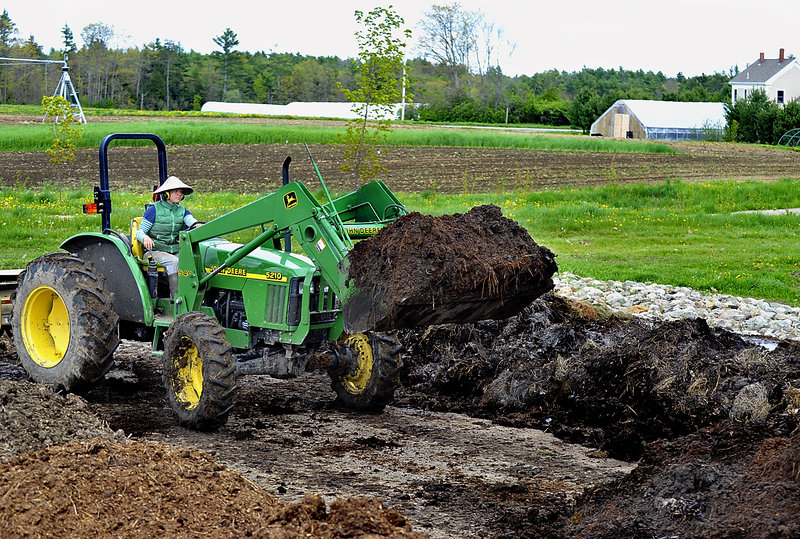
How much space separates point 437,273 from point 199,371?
7.71 ft

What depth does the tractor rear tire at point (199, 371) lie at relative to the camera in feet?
24.6

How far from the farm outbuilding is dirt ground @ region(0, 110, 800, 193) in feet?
59.3

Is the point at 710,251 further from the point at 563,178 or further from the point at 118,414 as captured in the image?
the point at 563,178

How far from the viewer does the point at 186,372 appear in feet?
26.1

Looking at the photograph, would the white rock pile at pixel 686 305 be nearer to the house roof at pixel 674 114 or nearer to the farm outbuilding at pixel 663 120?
the farm outbuilding at pixel 663 120

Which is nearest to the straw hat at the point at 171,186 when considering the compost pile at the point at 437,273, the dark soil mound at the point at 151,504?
the compost pile at the point at 437,273

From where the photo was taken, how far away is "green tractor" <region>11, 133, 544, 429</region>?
24.8ft

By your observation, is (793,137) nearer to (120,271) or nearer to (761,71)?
(761,71)

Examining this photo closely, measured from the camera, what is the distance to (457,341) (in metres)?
10.2

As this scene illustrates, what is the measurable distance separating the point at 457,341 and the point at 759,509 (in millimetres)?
5576

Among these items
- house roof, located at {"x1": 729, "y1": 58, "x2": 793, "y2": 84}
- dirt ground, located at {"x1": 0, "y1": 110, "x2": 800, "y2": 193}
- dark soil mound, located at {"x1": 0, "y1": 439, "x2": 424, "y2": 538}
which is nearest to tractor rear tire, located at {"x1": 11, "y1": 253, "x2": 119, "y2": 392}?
dark soil mound, located at {"x1": 0, "y1": 439, "x2": 424, "y2": 538}

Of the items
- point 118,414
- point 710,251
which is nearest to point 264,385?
point 118,414

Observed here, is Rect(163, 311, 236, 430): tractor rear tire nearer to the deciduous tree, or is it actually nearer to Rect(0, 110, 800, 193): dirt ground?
the deciduous tree

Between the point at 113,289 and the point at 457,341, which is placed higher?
the point at 113,289
